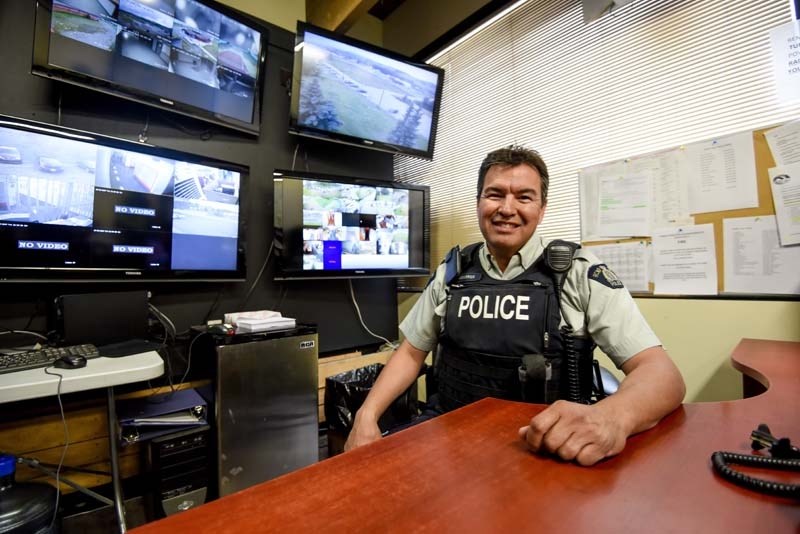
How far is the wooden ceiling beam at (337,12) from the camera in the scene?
2.50 metres

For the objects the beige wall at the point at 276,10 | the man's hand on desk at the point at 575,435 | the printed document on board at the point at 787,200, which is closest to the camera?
the man's hand on desk at the point at 575,435

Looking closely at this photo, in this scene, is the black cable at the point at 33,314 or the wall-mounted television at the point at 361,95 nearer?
the black cable at the point at 33,314

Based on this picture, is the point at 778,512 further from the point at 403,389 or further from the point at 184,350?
the point at 184,350

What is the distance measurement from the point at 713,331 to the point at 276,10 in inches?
137

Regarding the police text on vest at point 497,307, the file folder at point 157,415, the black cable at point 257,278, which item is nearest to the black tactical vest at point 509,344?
the police text on vest at point 497,307

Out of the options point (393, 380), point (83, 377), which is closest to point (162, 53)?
point (83, 377)

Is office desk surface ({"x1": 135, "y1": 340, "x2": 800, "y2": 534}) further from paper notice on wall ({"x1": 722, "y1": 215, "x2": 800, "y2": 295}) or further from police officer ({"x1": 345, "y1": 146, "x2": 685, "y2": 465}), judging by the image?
paper notice on wall ({"x1": 722, "y1": 215, "x2": 800, "y2": 295})

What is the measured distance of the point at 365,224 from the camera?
8.78ft

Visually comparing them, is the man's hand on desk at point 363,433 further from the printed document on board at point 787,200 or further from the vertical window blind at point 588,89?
the printed document on board at point 787,200

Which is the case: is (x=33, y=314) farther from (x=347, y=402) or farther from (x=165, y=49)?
(x=347, y=402)

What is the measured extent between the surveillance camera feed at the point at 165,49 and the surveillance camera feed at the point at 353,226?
2.47 feet

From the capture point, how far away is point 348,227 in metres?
2.62

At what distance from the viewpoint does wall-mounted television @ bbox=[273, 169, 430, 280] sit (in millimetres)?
2422

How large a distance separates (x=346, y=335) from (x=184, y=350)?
121 centimetres
